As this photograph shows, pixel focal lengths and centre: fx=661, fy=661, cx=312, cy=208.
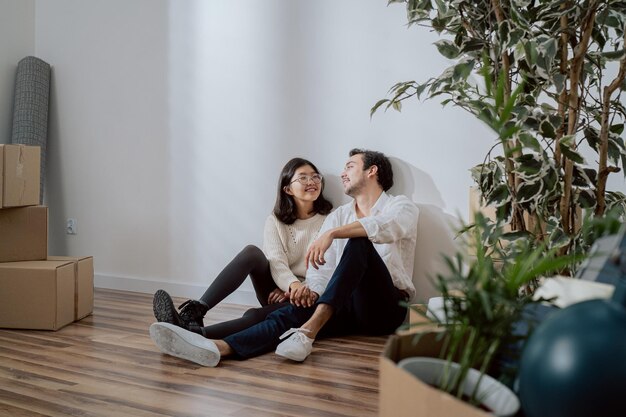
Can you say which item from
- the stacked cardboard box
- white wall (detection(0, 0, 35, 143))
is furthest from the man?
white wall (detection(0, 0, 35, 143))

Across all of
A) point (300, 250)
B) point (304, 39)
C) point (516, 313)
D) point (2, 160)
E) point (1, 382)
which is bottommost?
point (1, 382)

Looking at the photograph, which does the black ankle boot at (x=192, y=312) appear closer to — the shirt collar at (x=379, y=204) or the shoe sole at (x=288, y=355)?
the shoe sole at (x=288, y=355)

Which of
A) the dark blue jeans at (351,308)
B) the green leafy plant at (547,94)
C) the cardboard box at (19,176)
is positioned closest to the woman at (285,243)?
the dark blue jeans at (351,308)

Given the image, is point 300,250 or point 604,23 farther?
point 300,250

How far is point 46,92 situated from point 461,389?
4012 millimetres

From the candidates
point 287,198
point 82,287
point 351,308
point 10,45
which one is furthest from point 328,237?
point 10,45

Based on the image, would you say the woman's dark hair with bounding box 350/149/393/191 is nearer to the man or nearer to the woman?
the man

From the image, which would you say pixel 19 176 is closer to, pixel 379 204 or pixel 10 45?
pixel 10 45

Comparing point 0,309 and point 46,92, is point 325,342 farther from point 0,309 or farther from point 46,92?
point 46,92

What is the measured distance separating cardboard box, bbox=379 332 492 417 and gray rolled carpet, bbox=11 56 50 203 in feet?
12.2

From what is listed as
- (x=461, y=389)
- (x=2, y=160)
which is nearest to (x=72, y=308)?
(x=2, y=160)

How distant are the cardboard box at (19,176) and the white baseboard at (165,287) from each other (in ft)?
3.18

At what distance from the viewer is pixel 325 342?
9.08 feet

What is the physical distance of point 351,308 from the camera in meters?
2.88
